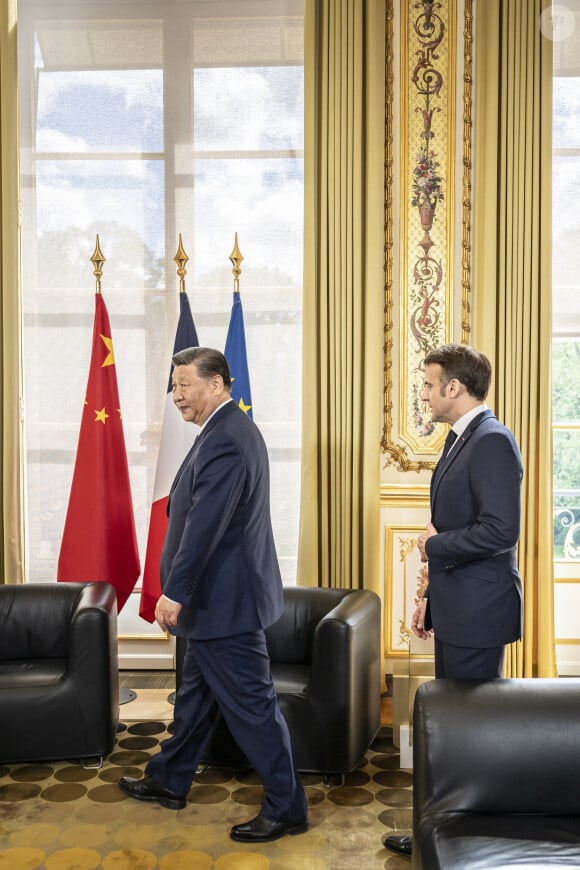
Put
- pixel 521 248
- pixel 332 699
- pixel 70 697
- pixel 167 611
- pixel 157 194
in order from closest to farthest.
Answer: pixel 167 611
pixel 332 699
pixel 70 697
pixel 521 248
pixel 157 194

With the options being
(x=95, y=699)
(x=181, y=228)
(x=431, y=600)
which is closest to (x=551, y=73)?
(x=181, y=228)

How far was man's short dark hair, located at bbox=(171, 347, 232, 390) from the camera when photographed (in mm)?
2627

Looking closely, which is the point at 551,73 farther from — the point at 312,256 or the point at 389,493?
the point at 389,493

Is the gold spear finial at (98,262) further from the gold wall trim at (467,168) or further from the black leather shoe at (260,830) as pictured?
the black leather shoe at (260,830)

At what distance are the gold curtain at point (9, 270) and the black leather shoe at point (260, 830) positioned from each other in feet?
6.96

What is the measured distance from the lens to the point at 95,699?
306cm

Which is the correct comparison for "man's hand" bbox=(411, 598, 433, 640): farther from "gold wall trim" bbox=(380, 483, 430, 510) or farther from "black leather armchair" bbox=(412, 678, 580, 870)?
"gold wall trim" bbox=(380, 483, 430, 510)

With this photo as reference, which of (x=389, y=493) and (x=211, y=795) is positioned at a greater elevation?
(x=389, y=493)

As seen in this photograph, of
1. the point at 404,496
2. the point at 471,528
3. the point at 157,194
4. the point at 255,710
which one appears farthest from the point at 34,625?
the point at 157,194

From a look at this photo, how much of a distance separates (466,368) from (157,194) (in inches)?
97.3

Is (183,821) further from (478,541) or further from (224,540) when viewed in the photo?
(478,541)

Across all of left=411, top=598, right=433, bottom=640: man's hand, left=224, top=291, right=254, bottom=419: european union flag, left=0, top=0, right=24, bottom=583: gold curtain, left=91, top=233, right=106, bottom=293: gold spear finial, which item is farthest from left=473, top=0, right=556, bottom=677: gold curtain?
left=0, top=0, right=24, bottom=583: gold curtain

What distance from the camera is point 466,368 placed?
2379 mm

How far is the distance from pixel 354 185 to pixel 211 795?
9.05ft
